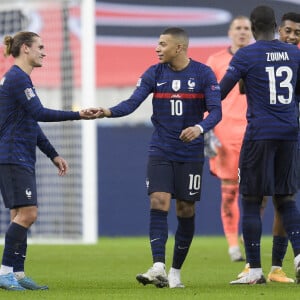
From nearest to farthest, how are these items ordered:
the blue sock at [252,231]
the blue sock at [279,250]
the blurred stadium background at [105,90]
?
the blue sock at [252,231]
the blue sock at [279,250]
the blurred stadium background at [105,90]

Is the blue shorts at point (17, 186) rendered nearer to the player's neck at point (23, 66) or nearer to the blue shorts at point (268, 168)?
the player's neck at point (23, 66)

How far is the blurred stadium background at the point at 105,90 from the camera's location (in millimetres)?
17516

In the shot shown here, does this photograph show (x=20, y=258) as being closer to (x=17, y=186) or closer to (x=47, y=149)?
(x=17, y=186)

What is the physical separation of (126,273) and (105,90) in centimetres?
958

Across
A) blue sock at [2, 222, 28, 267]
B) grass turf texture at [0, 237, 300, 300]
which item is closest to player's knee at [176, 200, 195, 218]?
grass turf texture at [0, 237, 300, 300]

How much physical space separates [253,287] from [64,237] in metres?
9.32

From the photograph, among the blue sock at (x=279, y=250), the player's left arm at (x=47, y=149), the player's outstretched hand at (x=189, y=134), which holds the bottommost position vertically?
the blue sock at (x=279, y=250)

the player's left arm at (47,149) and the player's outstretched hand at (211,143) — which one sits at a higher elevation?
the player's left arm at (47,149)

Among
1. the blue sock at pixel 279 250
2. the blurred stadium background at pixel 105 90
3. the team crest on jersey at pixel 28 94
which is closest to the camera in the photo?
the team crest on jersey at pixel 28 94

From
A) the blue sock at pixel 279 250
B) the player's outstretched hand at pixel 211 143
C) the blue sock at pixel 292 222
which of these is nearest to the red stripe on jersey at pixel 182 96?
the blue sock at pixel 292 222

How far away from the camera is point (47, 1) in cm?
1764

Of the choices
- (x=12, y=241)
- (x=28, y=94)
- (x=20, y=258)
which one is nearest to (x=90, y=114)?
(x=28, y=94)

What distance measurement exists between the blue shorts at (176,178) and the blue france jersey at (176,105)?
5 cm

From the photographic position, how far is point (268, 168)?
8586mm
